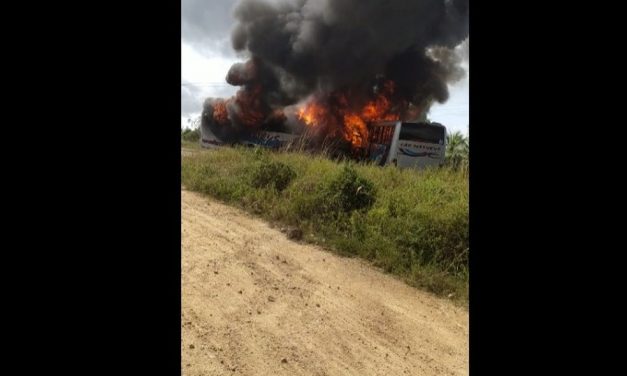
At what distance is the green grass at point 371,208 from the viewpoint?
468cm

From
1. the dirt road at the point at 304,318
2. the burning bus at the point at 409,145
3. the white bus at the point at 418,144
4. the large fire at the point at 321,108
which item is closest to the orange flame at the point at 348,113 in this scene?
the large fire at the point at 321,108

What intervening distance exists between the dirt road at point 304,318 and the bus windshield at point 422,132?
369 inches

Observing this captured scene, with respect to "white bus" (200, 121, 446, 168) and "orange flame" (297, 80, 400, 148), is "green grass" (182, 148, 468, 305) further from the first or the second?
"orange flame" (297, 80, 400, 148)

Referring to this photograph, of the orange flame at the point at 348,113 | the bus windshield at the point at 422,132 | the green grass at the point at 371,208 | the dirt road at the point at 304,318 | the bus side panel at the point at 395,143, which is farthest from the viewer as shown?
the orange flame at the point at 348,113

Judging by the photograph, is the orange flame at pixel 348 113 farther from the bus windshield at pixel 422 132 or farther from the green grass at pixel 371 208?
the green grass at pixel 371 208

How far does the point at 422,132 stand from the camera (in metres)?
13.6

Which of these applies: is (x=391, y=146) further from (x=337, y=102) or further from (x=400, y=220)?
(x=400, y=220)

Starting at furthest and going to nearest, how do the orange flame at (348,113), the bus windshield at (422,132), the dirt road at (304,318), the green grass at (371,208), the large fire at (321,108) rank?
the large fire at (321,108) → the orange flame at (348,113) → the bus windshield at (422,132) → the green grass at (371,208) → the dirt road at (304,318)

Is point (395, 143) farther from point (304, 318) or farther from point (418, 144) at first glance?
point (304, 318)
